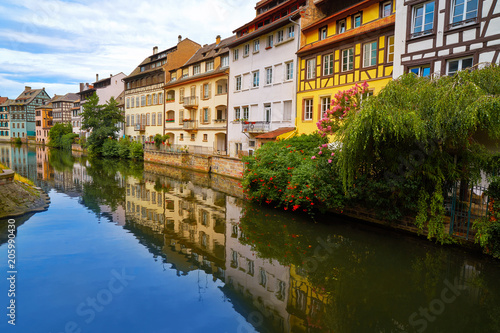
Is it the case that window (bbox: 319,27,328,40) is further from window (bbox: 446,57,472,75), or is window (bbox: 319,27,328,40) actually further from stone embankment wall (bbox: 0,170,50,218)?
stone embankment wall (bbox: 0,170,50,218)

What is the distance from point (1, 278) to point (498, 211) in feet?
38.7

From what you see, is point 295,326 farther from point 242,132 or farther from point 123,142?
point 123,142

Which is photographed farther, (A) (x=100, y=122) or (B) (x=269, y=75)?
(A) (x=100, y=122)

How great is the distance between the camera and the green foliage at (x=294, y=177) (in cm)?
1220

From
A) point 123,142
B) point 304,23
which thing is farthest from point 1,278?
point 123,142

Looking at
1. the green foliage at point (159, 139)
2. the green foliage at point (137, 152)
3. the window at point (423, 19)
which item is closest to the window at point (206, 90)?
the green foliage at point (159, 139)

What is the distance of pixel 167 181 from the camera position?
24109 millimetres

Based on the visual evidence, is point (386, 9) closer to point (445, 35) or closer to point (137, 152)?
point (445, 35)

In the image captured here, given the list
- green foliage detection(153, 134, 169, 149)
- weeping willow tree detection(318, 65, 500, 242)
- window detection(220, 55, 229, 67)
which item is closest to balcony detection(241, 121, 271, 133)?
window detection(220, 55, 229, 67)

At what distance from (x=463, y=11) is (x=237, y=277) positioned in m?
12.4

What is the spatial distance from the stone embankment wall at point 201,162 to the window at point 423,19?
450 inches

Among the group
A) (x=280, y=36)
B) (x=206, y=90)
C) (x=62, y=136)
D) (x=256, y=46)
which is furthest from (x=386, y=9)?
(x=62, y=136)

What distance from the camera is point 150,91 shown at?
42281 millimetres

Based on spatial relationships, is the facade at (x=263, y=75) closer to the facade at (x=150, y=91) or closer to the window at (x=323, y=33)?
the window at (x=323, y=33)
